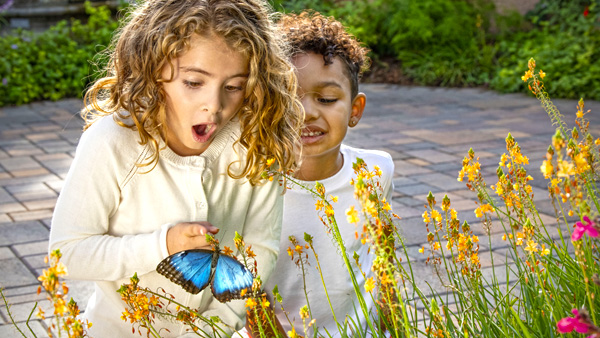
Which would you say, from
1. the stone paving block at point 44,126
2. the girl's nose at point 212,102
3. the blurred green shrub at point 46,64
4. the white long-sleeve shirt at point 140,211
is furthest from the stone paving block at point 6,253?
the blurred green shrub at point 46,64

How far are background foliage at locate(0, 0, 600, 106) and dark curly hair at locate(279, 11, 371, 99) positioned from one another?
5.52m

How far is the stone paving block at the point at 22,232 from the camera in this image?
12.9 ft

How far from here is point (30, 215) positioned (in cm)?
437

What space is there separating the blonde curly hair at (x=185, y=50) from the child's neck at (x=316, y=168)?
489 millimetres

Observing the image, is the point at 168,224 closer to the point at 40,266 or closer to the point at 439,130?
the point at 40,266

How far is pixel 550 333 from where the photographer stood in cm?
171

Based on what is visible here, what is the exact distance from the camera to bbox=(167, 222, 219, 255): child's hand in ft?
5.86

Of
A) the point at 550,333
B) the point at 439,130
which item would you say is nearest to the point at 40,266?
the point at 550,333

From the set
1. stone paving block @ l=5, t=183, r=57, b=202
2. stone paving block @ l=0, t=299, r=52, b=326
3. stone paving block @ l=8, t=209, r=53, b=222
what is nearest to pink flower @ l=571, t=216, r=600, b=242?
stone paving block @ l=0, t=299, r=52, b=326

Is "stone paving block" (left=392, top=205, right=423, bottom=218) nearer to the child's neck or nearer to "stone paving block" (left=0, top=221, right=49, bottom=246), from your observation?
the child's neck

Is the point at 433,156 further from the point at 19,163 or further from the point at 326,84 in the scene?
the point at 326,84

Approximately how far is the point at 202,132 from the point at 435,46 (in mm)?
8039

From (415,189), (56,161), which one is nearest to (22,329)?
(415,189)

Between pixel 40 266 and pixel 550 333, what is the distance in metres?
2.60
